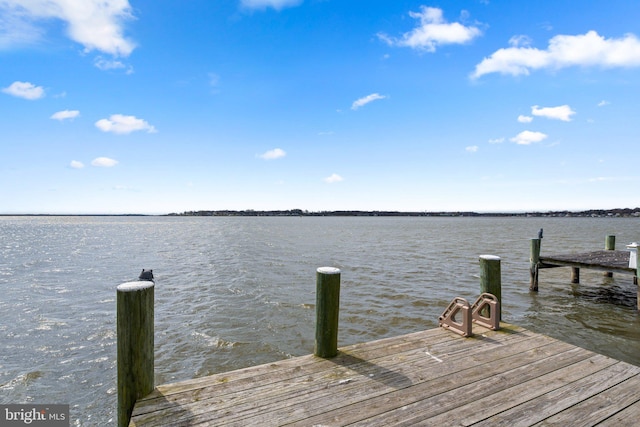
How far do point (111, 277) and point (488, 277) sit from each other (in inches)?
637

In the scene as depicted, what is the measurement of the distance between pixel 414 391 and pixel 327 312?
1517 mm

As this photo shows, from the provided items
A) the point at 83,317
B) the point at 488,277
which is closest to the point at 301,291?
→ the point at 83,317

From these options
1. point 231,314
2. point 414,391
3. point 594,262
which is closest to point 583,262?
point 594,262

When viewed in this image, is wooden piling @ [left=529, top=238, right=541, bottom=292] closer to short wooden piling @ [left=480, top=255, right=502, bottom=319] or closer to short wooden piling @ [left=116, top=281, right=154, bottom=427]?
short wooden piling @ [left=480, top=255, right=502, bottom=319]

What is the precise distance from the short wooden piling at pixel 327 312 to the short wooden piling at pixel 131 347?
84.0 inches

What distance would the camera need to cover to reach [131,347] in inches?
146

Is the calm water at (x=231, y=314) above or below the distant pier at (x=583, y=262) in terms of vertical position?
below

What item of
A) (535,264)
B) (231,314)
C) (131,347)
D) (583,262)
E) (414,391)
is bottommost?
(231,314)

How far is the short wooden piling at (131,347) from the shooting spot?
12.0ft

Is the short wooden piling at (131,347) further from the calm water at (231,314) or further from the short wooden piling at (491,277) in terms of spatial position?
the short wooden piling at (491,277)

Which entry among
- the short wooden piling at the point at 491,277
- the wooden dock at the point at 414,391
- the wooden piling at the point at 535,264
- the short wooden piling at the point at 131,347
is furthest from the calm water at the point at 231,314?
the short wooden piling at the point at 491,277

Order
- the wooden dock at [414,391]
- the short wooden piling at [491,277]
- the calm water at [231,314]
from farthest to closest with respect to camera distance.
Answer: the calm water at [231,314] < the short wooden piling at [491,277] < the wooden dock at [414,391]

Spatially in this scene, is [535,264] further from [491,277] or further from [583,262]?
[491,277]

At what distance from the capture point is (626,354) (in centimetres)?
752
